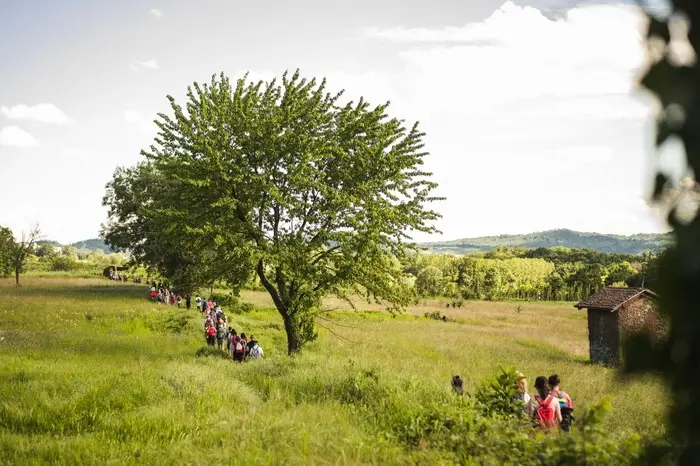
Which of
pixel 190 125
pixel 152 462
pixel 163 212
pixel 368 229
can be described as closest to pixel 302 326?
pixel 368 229

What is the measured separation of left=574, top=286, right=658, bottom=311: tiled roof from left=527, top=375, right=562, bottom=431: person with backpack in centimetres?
2293

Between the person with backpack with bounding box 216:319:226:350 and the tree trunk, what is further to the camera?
the person with backpack with bounding box 216:319:226:350

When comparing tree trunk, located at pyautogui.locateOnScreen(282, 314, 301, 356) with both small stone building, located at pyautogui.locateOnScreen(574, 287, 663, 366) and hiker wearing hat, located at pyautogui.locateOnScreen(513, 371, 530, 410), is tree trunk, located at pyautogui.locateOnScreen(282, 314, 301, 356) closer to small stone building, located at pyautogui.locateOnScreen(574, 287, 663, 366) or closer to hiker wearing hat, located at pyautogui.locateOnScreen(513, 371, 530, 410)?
hiker wearing hat, located at pyautogui.locateOnScreen(513, 371, 530, 410)

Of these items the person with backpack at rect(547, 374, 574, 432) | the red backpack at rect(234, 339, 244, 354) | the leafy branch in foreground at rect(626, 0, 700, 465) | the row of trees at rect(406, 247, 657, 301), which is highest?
the leafy branch in foreground at rect(626, 0, 700, 465)

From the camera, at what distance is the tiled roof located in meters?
30.4

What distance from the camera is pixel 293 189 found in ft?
61.7

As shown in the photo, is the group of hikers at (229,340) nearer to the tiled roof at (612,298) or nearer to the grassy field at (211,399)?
the grassy field at (211,399)

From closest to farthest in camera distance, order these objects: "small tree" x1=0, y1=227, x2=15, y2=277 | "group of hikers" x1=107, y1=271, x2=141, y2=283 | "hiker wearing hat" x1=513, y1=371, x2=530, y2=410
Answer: "hiker wearing hat" x1=513, y1=371, x2=530, y2=410 → "small tree" x1=0, y1=227, x2=15, y2=277 → "group of hikers" x1=107, y1=271, x2=141, y2=283

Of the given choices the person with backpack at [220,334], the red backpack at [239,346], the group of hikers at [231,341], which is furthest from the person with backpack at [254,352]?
the person with backpack at [220,334]

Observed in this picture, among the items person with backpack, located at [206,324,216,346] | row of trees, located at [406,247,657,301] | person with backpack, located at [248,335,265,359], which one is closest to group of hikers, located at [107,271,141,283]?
person with backpack, located at [206,324,216,346]

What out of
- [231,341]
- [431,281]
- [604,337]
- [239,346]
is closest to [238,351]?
[239,346]

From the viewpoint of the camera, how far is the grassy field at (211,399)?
26.1ft

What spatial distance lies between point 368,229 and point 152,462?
11.7m

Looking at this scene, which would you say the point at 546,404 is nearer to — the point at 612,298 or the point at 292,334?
the point at 292,334
